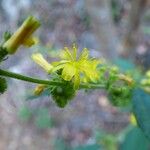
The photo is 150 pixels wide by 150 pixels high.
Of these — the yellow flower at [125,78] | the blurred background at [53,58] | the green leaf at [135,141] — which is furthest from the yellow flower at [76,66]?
the blurred background at [53,58]

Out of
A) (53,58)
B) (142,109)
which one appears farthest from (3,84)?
(53,58)

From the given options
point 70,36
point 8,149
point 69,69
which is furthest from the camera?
point 70,36

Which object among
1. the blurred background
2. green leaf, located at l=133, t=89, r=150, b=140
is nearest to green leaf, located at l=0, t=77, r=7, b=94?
green leaf, located at l=133, t=89, r=150, b=140

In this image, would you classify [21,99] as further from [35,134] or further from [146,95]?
[146,95]

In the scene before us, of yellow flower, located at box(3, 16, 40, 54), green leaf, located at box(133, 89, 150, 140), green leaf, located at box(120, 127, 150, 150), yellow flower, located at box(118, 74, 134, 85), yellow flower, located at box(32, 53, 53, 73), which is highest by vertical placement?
yellow flower, located at box(3, 16, 40, 54)

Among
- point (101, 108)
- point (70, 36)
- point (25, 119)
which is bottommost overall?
point (101, 108)

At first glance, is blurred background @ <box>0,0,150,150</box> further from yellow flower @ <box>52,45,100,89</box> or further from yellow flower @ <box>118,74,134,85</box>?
yellow flower @ <box>52,45,100,89</box>

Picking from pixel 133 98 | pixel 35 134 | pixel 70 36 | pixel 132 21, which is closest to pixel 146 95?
pixel 133 98
